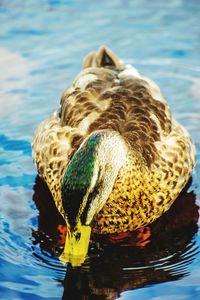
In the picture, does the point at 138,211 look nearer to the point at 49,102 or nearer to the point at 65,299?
the point at 65,299

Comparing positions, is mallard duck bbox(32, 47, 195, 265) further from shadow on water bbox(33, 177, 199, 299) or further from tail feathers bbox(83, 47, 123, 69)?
tail feathers bbox(83, 47, 123, 69)

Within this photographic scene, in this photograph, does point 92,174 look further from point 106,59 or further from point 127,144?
point 106,59

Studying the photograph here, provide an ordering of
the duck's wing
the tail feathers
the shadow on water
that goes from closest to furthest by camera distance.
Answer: the shadow on water < the duck's wing < the tail feathers

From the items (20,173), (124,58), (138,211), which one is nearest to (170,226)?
(138,211)

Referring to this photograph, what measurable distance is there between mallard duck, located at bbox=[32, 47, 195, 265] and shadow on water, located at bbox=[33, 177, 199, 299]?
0.45 ft

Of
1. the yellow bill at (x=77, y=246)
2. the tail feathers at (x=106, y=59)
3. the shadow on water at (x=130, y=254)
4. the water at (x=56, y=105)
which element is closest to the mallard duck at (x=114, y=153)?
the yellow bill at (x=77, y=246)

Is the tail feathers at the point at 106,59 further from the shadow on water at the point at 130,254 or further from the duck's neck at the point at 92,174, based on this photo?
the duck's neck at the point at 92,174

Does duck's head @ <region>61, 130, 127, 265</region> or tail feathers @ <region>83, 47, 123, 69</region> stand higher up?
tail feathers @ <region>83, 47, 123, 69</region>

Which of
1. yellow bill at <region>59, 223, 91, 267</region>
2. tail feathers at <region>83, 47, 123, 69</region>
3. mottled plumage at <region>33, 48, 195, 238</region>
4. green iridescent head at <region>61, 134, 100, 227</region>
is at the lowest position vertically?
yellow bill at <region>59, 223, 91, 267</region>

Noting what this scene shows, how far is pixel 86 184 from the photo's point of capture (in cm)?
552

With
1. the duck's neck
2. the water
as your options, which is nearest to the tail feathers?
the water

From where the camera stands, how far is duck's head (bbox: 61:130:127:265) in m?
5.48

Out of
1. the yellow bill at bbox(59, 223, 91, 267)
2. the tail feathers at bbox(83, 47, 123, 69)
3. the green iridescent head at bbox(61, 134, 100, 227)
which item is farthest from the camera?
the tail feathers at bbox(83, 47, 123, 69)

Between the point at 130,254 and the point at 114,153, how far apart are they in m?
0.81
